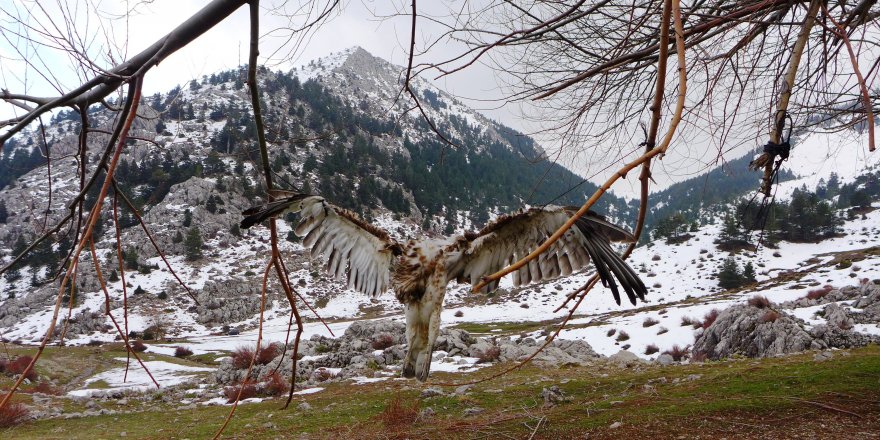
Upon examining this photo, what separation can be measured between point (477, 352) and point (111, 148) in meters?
13.7

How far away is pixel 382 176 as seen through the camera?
8919 centimetres

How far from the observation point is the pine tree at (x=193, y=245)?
54.8m

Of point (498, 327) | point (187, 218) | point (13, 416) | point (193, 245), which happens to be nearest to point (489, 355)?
point (13, 416)

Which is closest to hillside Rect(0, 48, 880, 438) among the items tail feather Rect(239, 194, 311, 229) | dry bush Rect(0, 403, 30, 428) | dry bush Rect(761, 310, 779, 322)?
dry bush Rect(761, 310, 779, 322)

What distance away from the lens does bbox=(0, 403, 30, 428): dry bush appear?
9.36 metres

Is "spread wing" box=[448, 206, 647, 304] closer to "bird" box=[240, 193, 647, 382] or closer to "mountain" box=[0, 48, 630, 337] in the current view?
"bird" box=[240, 193, 647, 382]

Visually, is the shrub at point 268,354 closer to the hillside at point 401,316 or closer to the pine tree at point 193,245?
the hillside at point 401,316

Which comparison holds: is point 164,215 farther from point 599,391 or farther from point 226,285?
point 599,391

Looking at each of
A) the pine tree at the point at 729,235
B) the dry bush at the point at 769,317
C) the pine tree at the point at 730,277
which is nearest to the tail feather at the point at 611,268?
the dry bush at the point at 769,317

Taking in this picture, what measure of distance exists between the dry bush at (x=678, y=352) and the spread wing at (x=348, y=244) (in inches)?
494

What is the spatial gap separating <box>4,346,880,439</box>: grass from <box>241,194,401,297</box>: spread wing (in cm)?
293

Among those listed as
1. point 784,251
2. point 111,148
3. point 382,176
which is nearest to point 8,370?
point 111,148

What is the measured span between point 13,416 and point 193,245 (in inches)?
1940

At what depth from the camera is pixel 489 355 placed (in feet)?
46.1
